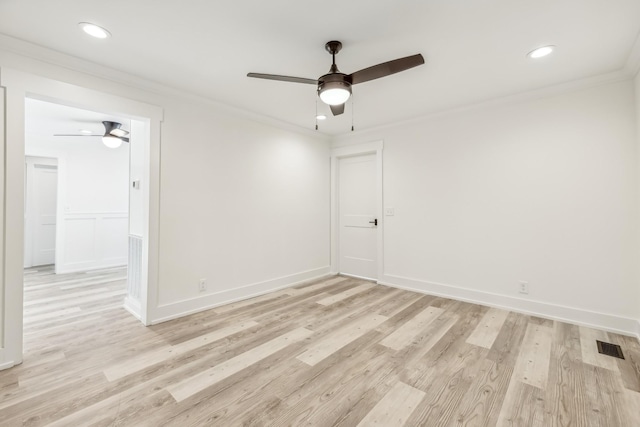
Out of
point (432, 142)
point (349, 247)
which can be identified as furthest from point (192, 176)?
point (432, 142)

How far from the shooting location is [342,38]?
211 centimetres

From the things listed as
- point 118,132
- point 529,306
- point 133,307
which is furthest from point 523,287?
point 118,132

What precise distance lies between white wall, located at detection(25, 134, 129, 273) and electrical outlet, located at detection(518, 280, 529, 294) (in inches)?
271

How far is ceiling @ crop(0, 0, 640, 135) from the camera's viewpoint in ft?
5.93

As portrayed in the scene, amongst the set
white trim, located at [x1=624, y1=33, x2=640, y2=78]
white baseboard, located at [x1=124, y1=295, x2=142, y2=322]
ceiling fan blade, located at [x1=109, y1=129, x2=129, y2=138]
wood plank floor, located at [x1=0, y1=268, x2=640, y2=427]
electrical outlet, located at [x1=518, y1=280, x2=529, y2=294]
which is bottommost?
wood plank floor, located at [x1=0, y1=268, x2=640, y2=427]

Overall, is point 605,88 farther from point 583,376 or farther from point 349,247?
point 349,247

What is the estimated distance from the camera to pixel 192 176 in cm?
319

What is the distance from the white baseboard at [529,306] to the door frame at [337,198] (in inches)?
21.8

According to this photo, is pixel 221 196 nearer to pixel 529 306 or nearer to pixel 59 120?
pixel 59 120

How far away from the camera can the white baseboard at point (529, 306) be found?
268 centimetres

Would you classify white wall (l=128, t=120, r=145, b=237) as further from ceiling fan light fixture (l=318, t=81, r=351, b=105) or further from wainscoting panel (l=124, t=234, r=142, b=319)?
ceiling fan light fixture (l=318, t=81, r=351, b=105)

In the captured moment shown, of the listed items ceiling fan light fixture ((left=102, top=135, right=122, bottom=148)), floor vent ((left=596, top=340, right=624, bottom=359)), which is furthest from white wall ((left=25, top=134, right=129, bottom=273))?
floor vent ((left=596, top=340, right=624, bottom=359))

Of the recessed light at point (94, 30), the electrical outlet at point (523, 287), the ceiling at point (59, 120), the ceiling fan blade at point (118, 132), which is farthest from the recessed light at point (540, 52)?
the ceiling fan blade at point (118, 132)

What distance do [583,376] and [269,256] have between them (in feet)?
11.0
